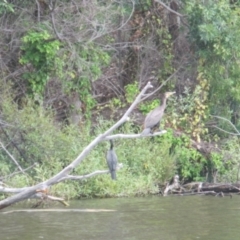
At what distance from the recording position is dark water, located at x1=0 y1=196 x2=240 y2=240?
11.6 metres

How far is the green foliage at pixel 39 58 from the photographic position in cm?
1711

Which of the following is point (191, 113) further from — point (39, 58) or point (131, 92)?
point (39, 58)

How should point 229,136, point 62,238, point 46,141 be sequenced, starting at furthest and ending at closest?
point 229,136 < point 46,141 < point 62,238

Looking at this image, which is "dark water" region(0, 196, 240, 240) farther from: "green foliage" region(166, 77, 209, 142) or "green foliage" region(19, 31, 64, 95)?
"green foliage" region(166, 77, 209, 142)

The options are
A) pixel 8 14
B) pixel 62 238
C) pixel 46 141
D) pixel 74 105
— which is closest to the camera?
pixel 62 238

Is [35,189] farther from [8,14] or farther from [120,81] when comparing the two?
[120,81]

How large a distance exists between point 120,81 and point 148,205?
6511 mm

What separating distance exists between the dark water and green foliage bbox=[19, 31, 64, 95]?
10.9 ft

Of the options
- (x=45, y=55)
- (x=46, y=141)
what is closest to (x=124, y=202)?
(x=46, y=141)

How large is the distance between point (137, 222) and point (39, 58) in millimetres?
5743

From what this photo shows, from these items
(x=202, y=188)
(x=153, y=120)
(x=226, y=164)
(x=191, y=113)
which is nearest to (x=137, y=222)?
(x=153, y=120)

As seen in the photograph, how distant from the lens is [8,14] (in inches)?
701

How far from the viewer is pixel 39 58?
1744cm

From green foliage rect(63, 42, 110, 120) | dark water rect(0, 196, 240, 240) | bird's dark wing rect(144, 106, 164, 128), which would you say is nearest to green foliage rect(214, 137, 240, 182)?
dark water rect(0, 196, 240, 240)
